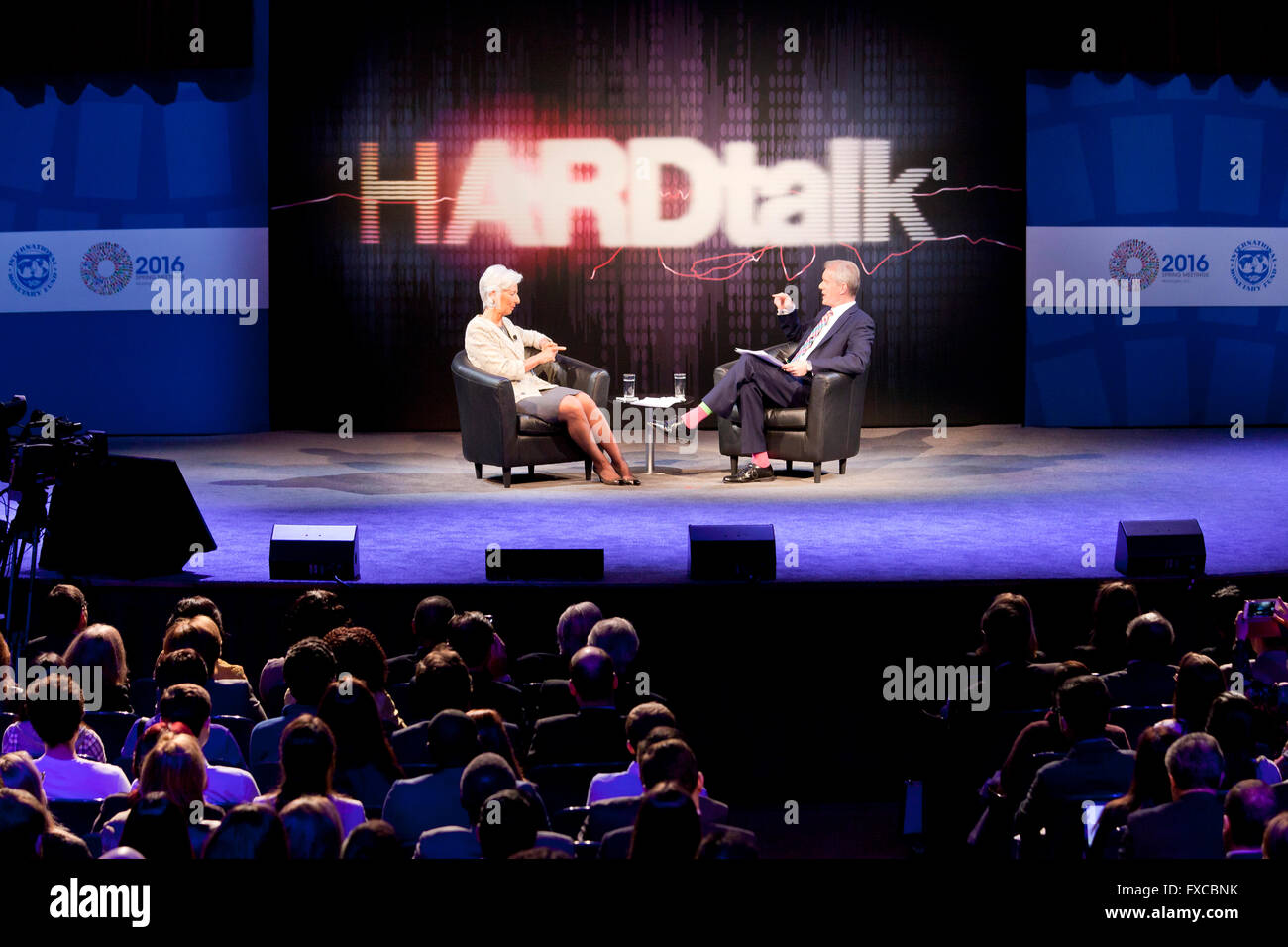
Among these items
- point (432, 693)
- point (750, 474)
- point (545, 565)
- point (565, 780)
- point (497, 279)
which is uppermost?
point (497, 279)

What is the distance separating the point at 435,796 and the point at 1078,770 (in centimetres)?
140

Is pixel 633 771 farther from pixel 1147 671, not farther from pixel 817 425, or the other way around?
pixel 817 425

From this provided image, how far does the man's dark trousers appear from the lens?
7.84 meters

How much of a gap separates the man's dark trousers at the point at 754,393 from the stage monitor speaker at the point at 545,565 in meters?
2.85

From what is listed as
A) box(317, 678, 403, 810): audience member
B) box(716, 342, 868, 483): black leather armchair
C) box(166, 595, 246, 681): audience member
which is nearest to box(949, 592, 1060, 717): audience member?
box(317, 678, 403, 810): audience member

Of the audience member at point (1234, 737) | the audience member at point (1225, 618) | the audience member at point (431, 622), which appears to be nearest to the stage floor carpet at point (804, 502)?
the audience member at point (1225, 618)

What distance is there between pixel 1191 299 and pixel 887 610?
622 cm

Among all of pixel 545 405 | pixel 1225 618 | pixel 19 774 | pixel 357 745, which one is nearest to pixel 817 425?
pixel 545 405

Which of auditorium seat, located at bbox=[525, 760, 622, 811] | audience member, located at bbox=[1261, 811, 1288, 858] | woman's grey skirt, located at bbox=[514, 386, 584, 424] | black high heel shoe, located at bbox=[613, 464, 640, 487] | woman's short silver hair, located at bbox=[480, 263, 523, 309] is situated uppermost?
woman's short silver hair, located at bbox=[480, 263, 523, 309]

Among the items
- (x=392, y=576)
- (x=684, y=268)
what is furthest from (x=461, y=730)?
(x=684, y=268)

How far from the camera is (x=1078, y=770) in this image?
336 cm

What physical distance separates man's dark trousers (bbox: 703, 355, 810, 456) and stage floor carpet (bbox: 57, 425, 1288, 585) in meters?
0.30

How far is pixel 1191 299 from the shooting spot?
10.3 metres

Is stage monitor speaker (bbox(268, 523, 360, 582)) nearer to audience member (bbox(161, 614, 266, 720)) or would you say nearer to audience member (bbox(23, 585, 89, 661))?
audience member (bbox(23, 585, 89, 661))
